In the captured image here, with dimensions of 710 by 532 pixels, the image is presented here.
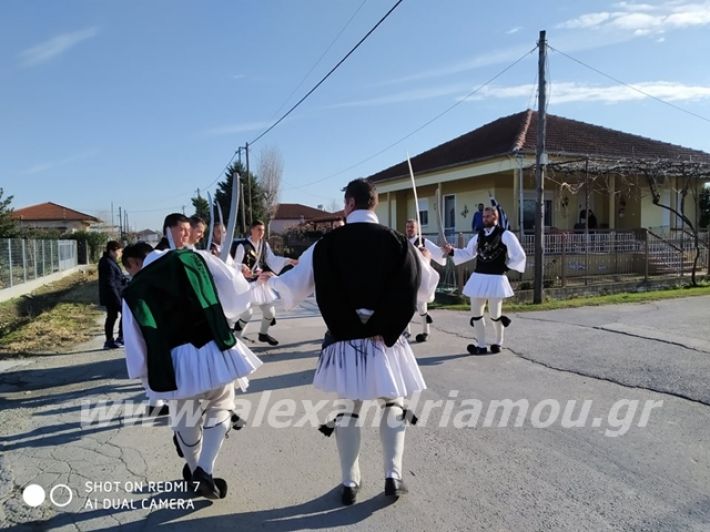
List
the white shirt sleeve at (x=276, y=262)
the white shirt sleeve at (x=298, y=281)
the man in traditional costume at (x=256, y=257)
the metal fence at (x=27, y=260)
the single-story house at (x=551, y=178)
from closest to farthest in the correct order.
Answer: the white shirt sleeve at (x=298, y=281) → the white shirt sleeve at (x=276, y=262) → the man in traditional costume at (x=256, y=257) → the metal fence at (x=27, y=260) → the single-story house at (x=551, y=178)

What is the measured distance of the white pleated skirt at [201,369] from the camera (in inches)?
127

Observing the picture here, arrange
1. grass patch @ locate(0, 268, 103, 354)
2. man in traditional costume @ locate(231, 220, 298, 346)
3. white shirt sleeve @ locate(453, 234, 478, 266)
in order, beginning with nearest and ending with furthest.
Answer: man in traditional costume @ locate(231, 220, 298, 346)
white shirt sleeve @ locate(453, 234, 478, 266)
grass patch @ locate(0, 268, 103, 354)

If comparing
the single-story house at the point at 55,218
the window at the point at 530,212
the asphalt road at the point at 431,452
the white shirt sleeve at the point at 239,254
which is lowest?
the asphalt road at the point at 431,452

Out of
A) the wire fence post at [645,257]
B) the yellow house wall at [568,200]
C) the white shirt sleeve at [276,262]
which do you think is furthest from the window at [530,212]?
the white shirt sleeve at [276,262]

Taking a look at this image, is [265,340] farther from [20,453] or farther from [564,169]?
[564,169]

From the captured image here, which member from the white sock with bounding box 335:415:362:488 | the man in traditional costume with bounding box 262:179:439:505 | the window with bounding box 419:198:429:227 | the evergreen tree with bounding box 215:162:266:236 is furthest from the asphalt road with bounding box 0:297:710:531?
the evergreen tree with bounding box 215:162:266:236

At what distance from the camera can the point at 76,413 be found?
5262 millimetres

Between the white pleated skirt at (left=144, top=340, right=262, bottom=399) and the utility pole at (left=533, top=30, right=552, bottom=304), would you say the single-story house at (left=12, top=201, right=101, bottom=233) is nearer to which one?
the utility pole at (left=533, top=30, right=552, bottom=304)

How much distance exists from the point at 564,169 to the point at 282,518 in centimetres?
1672

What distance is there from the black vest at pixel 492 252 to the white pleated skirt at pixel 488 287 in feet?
0.28

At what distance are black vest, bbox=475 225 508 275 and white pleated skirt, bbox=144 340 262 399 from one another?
15.8 ft

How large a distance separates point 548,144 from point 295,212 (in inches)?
2103

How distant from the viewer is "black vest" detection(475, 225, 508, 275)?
7.26 metres

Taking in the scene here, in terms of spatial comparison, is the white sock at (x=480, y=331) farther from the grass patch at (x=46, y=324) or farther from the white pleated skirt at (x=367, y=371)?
the grass patch at (x=46, y=324)
